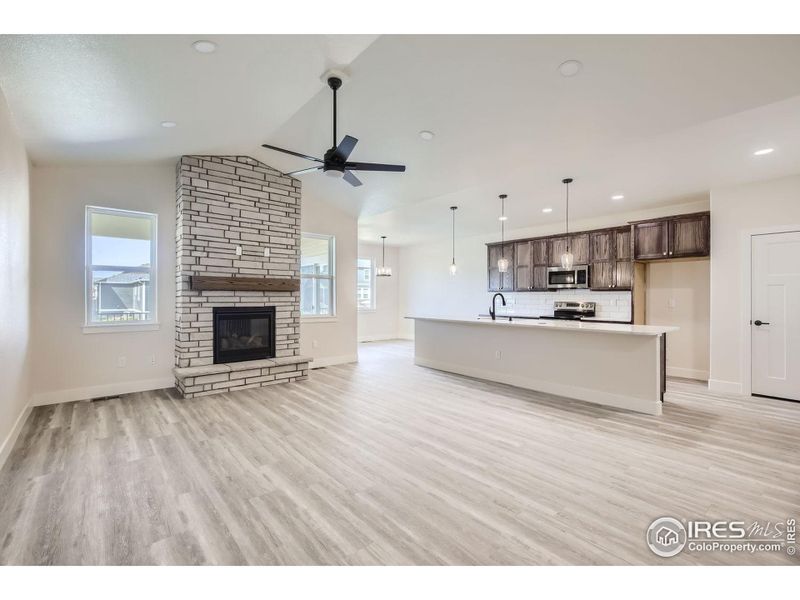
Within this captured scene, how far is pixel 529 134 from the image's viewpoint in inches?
151

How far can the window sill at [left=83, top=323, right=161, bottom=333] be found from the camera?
15.1 feet

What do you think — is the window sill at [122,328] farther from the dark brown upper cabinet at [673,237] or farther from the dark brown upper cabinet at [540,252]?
the dark brown upper cabinet at [673,237]

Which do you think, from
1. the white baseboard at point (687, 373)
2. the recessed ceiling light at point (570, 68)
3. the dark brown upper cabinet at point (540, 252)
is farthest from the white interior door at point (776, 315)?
the recessed ceiling light at point (570, 68)

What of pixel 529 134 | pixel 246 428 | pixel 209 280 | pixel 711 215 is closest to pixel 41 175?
pixel 209 280

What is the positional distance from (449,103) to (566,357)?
3.30 metres

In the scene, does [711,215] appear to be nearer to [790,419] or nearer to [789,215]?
[789,215]

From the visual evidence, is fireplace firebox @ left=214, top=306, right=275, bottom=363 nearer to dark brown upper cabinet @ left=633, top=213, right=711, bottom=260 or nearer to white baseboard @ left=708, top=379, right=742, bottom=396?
dark brown upper cabinet @ left=633, top=213, right=711, bottom=260

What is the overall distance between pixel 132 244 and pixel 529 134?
514 centimetres

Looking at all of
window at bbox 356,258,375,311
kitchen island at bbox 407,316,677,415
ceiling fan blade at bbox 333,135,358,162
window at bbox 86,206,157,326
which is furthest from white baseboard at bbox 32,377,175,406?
window at bbox 356,258,375,311

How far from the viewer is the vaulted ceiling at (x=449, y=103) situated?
8.41 ft

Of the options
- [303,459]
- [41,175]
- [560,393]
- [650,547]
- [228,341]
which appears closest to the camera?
[650,547]

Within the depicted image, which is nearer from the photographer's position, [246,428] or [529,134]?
[246,428]

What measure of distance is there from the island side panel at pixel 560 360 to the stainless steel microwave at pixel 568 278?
229cm

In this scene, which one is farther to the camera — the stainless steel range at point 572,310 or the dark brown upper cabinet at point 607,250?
the stainless steel range at point 572,310
